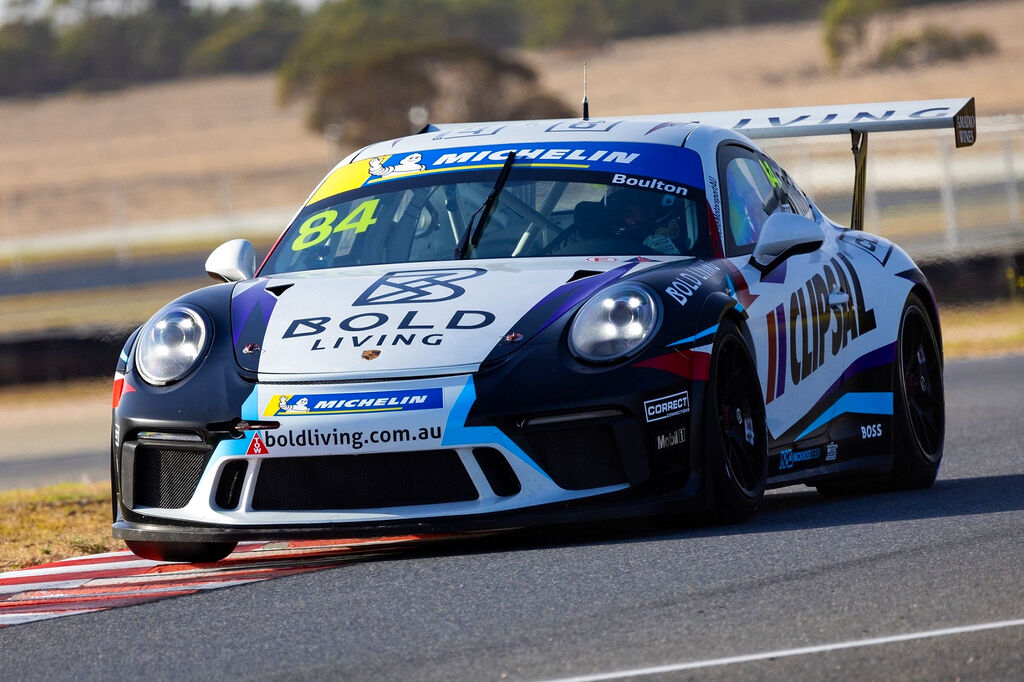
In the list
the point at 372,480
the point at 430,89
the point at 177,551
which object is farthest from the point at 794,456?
the point at 430,89

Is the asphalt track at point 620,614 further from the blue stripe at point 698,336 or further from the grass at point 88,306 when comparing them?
the grass at point 88,306

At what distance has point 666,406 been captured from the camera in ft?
18.6

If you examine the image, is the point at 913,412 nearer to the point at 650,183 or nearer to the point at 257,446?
the point at 650,183

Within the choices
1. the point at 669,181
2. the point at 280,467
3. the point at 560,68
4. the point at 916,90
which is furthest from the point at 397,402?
the point at 560,68

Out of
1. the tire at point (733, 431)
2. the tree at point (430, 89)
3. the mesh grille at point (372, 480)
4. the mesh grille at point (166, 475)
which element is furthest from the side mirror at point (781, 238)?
the tree at point (430, 89)

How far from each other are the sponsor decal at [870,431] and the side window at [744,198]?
2.83 feet

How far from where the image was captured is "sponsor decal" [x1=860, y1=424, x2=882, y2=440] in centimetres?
721

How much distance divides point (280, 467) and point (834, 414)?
2.33m

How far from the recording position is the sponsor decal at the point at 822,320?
673cm

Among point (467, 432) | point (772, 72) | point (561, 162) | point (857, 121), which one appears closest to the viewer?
point (467, 432)

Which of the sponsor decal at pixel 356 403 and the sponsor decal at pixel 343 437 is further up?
the sponsor decal at pixel 356 403

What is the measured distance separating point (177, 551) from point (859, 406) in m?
2.64

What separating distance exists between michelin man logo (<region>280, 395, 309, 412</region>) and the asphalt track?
51cm

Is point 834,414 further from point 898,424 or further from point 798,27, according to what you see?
point 798,27
